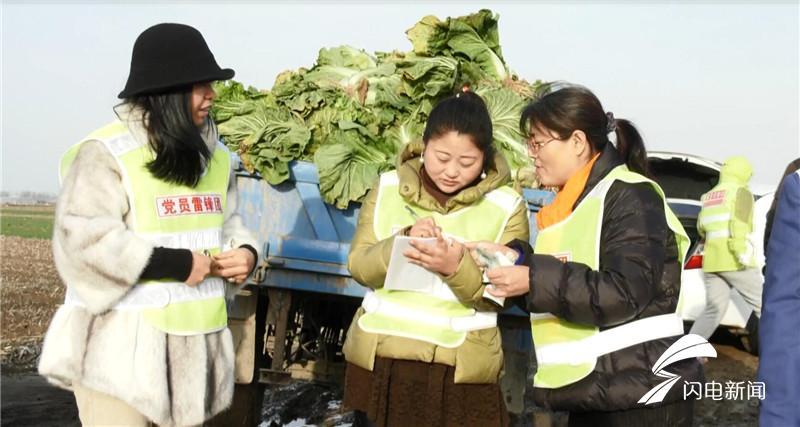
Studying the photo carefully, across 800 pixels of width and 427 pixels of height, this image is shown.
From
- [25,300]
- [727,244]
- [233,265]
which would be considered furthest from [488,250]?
[25,300]

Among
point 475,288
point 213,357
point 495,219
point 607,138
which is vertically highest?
point 607,138

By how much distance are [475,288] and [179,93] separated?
130 centimetres

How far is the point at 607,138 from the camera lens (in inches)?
120

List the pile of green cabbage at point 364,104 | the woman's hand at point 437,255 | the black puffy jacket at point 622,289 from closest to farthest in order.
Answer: the black puffy jacket at point 622,289 < the woman's hand at point 437,255 < the pile of green cabbage at point 364,104

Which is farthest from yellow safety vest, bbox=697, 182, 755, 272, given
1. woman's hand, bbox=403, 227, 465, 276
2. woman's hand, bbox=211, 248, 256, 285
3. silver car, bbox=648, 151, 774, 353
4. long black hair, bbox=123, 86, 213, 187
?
long black hair, bbox=123, 86, 213, 187

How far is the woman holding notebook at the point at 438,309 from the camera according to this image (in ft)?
10.9

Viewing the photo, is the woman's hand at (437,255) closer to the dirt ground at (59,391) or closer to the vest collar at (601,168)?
the vest collar at (601,168)

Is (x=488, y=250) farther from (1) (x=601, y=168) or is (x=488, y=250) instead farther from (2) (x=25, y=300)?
(2) (x=25, y=300)

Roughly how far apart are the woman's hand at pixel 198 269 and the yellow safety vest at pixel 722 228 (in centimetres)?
593

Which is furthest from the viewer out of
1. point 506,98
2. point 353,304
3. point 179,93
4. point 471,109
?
point 506,98

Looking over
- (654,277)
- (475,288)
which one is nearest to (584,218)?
(654,277)

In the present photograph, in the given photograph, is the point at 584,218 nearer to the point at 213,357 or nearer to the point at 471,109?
the point at 471,109

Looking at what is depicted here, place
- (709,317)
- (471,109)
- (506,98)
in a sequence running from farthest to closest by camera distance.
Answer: (709,317)
(506,98)
(471,109)

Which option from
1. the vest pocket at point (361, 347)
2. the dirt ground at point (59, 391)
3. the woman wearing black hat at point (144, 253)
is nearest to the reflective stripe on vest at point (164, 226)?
the woman wearing black hat at point (144, 253)
